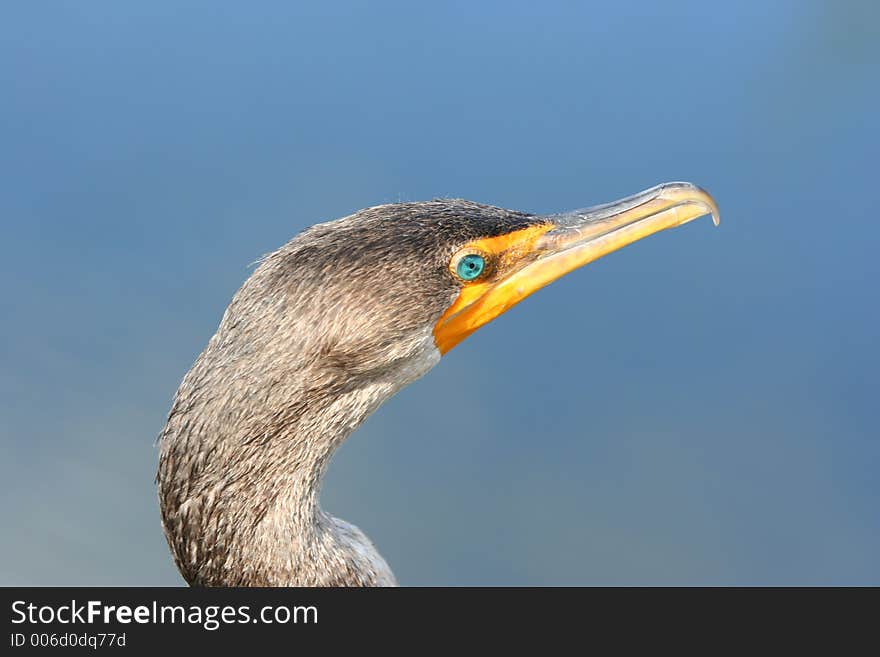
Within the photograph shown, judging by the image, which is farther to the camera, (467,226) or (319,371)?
(467,226)

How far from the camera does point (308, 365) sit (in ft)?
7.65

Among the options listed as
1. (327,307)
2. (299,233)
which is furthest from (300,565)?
(299,233)

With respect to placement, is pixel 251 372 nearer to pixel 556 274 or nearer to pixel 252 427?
pixel 252 427

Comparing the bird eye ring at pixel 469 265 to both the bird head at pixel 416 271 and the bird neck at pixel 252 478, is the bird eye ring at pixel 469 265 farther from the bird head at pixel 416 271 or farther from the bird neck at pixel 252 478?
the bird neck at pixel 252 478

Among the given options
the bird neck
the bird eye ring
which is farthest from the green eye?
the bird neck

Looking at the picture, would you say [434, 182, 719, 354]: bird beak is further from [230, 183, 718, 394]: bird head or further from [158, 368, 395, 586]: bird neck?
[158, 368, 395, 586]: bird neck

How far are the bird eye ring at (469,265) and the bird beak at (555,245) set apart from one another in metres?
0.03

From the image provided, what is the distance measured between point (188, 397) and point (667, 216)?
165 centimetres

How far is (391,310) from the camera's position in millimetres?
2379

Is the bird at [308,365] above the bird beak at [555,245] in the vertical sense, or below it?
below

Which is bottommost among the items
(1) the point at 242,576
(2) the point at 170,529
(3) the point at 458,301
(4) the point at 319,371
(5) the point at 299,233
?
(1) the point at 242,576

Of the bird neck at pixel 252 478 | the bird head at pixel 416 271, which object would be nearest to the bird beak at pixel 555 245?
the bird head at pixel 416 271

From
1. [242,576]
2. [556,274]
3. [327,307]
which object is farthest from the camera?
[556,274]

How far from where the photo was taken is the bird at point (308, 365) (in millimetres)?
2332
